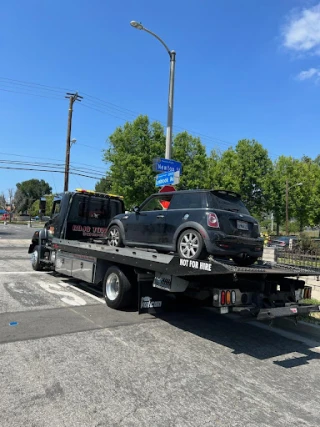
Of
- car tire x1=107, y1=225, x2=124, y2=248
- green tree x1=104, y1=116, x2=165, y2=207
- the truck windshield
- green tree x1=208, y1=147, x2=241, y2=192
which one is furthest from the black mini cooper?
green tree x1=208, y1=147, x2=241, y2=192

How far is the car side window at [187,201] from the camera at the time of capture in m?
6.57

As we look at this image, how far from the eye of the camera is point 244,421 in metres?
3.43

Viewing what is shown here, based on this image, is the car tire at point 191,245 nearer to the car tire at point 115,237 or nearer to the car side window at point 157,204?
the car side window at point 157,204

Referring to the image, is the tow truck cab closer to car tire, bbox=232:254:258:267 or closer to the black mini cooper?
the black mini cooper

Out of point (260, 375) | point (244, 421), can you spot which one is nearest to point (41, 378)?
point (244, 421)

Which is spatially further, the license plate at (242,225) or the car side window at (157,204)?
the car side window at (157,204)

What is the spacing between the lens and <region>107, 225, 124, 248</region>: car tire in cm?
832

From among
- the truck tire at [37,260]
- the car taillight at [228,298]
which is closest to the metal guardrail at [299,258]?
the car taillight at [228,298]

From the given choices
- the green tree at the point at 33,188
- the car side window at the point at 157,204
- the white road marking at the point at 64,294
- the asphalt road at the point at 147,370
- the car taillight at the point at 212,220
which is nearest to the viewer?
the asphalt road at the point at 147,370

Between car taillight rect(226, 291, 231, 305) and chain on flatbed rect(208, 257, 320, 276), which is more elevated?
chain on flatbed rect(208, 257, 320, 276)

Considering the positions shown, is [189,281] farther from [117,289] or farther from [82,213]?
[82,213]

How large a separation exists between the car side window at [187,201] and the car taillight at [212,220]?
1.16 ft

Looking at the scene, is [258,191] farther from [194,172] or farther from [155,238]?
[155,238]

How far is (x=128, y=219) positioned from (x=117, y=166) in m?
23.4
